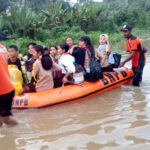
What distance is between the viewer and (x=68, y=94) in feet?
17.6

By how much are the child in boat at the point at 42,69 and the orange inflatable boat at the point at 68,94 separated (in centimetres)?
16

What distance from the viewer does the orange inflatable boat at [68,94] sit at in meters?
5.00

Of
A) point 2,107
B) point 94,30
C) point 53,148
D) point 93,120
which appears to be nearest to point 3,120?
point 2,107

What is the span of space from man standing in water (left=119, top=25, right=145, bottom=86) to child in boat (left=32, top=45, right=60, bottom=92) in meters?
1.92

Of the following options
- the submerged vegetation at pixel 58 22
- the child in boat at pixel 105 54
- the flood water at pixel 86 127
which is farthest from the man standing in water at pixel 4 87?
the submerged vegetation at pixel 58 22

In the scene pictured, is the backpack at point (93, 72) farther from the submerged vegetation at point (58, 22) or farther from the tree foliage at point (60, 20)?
the tree foliage at point (60, 20)

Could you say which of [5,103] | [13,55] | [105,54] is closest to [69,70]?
[13,55]

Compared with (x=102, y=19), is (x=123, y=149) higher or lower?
lower

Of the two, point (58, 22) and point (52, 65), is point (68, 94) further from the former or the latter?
point (58, 22)

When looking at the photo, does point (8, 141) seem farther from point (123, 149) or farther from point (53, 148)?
point (123, 149)

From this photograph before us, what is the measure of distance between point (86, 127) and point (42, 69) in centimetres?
164

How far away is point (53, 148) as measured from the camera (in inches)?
136

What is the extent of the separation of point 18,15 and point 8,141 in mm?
10352

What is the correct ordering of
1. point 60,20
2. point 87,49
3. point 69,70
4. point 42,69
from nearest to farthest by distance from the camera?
point 42,69 < point 69,70 < point 87,49 < point 60,20
